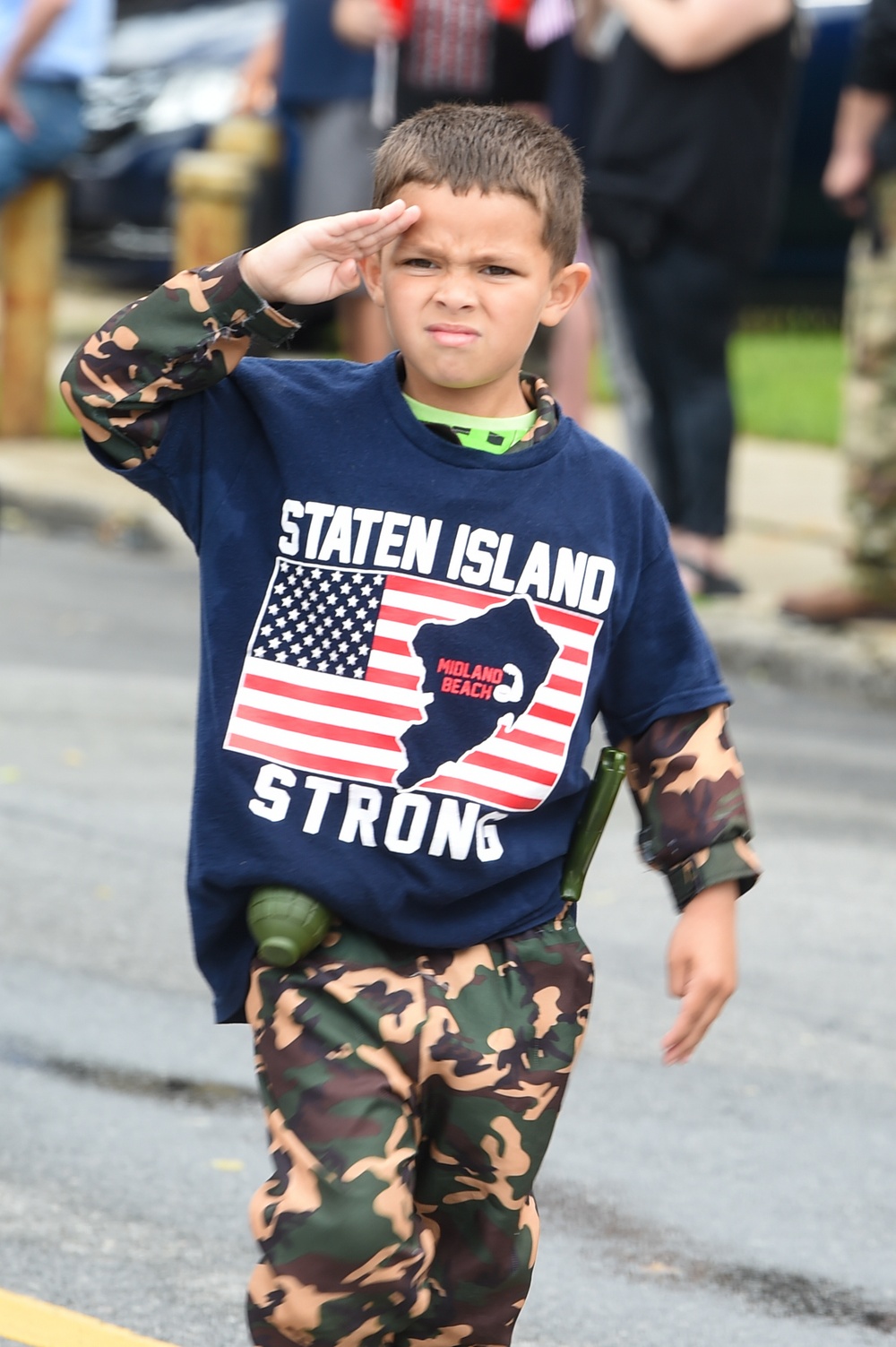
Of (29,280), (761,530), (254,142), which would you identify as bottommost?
(761,530)

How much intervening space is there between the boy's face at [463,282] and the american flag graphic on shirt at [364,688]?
0.80 feet

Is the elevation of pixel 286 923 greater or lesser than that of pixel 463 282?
lesser

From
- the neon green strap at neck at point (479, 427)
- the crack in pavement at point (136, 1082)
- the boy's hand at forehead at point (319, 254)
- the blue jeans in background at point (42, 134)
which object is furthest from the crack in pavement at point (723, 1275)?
the blue jeans in background at point (42, 134)

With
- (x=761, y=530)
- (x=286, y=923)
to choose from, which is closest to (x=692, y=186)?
(x=761, y=530)

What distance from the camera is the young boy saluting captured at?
2461 millimetres

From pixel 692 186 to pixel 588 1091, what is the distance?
3.63m

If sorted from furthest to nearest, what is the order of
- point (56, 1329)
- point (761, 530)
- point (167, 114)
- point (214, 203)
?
1. point (167, 114)
2. point (214, 203)
3. point (761, 530)
4. point (56, 1329)

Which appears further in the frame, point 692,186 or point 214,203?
point 214,203

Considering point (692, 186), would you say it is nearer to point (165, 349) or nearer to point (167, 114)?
point (165, 349)

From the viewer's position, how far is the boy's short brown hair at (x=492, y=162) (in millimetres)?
2496

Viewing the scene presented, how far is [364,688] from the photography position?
254 cm

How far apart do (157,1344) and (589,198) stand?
472 cm

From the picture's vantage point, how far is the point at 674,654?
2686 millimetres

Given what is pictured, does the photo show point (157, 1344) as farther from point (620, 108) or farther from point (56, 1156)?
point (620, 108)
